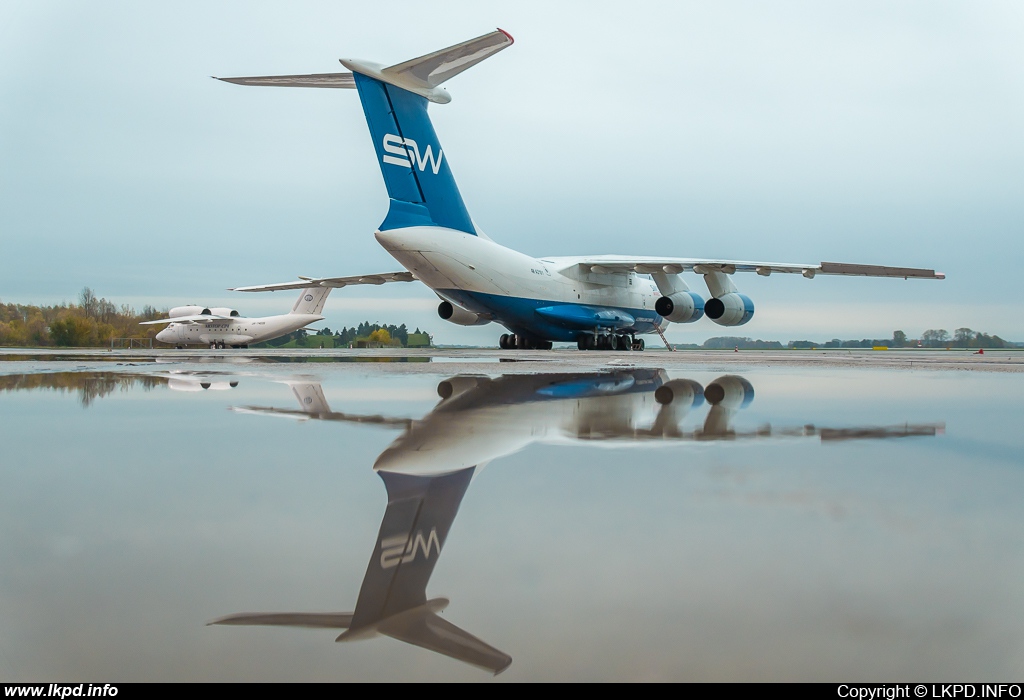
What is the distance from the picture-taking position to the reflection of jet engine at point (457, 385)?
5.57 metres

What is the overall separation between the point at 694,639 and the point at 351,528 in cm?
90

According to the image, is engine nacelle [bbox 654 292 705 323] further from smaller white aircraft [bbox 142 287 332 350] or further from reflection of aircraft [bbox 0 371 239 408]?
smaller white aircraft [bbox 142 287 332 350]

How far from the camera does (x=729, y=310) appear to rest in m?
19.0

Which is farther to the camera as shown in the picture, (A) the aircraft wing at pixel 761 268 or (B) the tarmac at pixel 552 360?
(A) the aircraft wing at pixel 761 268

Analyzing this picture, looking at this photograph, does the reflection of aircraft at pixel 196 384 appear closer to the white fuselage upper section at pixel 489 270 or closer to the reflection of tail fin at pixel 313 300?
the white fuselage upper section at pixel 489 270

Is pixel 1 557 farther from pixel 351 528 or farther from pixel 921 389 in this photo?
pixel 921 389

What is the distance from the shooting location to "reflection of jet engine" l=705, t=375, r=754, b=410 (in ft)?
16.5

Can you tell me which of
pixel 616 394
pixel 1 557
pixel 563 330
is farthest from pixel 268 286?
pixel 1 557

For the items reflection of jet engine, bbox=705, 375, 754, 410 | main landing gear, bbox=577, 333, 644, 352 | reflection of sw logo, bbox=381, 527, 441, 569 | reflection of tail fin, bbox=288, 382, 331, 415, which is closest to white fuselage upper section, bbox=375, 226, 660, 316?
main landing gear, bbox=577, 333, 644, 352

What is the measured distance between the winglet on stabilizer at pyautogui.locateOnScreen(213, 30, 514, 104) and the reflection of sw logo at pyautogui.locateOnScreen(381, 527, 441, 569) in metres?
10.5

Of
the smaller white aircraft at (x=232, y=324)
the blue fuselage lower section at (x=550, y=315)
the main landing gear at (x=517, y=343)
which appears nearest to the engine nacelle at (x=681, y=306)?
the blue fuselage lower section at (x=550, y=315)

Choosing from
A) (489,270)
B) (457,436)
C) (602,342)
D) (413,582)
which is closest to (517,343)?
(602,342)
